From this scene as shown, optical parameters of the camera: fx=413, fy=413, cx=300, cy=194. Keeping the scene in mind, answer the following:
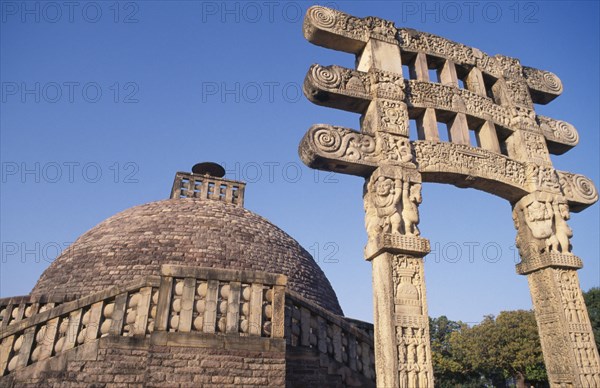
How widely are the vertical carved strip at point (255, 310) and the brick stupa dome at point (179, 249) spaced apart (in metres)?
5.50

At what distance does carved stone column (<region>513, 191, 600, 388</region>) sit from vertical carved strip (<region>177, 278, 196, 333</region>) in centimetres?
520

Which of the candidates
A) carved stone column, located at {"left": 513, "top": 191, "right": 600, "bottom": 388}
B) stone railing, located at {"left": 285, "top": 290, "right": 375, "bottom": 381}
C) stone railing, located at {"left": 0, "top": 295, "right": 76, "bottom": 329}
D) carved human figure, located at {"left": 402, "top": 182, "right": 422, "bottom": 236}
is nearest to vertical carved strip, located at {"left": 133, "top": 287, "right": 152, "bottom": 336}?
stone railing, located at {"left": 285, "top": 290, "right": 375, "bottom": 381}

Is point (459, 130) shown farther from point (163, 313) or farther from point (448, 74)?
point (163, 313)

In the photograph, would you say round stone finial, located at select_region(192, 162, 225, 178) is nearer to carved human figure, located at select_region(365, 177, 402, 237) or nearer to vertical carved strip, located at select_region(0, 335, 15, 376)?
vertical carved strip, located at select_region(0, 335, 15, 376)

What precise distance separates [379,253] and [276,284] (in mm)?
2266

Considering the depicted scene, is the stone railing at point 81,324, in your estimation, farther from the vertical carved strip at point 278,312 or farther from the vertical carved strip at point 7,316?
the vertical carved strip at point 7,316

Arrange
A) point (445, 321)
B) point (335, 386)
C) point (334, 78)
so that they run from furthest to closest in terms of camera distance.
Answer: point (445, 321), point (335, 386), point (334, 78)

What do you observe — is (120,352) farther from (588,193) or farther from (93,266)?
(588,193)

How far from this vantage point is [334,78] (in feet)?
19.6

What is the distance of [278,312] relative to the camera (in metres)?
6.66

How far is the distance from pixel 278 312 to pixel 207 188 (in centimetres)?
1049

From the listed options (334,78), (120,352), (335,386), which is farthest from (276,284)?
(334,78)

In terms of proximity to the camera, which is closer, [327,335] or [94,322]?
[94,322]

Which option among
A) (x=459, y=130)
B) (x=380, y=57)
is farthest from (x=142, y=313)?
(x=459, y=130)
